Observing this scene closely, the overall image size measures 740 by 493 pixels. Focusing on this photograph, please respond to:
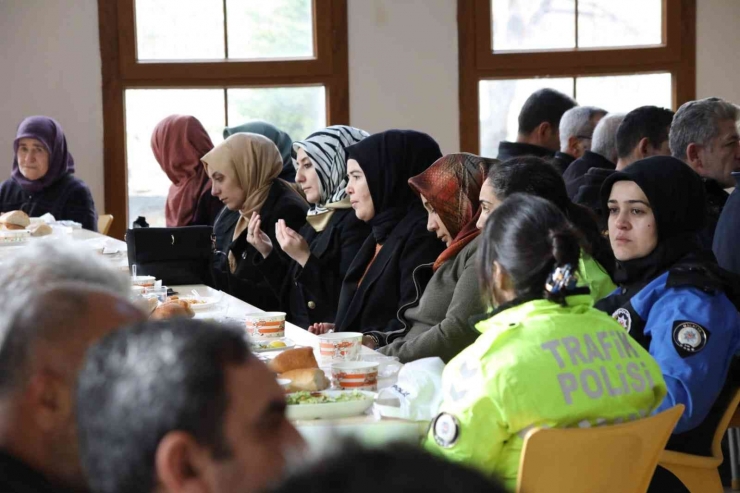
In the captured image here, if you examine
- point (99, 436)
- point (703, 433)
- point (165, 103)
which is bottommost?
point (703, 433)

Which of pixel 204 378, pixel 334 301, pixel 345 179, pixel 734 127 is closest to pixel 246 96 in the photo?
pixel 345 179

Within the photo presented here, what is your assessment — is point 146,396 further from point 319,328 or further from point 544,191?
point 319,328

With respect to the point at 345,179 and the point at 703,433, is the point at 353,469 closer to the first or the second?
the point at 703,433

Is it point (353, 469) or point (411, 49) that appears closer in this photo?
point (353, 469)

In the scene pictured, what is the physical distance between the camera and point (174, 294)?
3879mm

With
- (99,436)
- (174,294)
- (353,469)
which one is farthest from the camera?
(174,294)

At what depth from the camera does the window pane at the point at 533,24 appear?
714cm

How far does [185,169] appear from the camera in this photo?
634 centimetres

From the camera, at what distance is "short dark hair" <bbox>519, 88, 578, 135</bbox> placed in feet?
19.4

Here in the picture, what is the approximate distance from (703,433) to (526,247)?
968mm

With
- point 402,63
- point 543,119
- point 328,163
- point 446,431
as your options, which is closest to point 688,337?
point 446,431

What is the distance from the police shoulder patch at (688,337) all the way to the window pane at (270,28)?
4876 millimetres

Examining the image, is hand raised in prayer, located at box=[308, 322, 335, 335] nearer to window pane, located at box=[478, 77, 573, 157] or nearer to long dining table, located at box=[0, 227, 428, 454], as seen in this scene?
long dining table, located at box=[0, 227, 428, 454]

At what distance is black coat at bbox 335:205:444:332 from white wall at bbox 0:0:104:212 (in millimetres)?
3736
